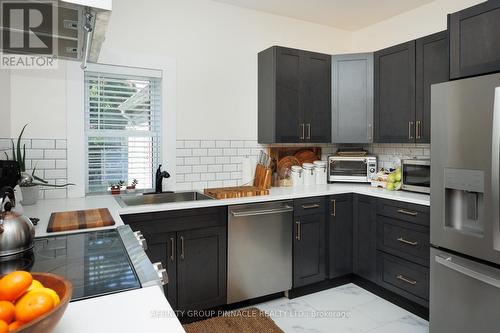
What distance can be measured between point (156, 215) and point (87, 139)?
100cm

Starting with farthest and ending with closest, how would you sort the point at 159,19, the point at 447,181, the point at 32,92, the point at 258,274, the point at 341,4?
the point at 341,4 → the point at 159,19 → the point at 258,274 → the point at 32,92 → the point at 447,181

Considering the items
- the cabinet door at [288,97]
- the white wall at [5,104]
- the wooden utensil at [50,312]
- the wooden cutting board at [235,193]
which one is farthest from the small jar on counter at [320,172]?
the wooden utensil at [50,312]

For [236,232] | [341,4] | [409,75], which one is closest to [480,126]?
[409,75]

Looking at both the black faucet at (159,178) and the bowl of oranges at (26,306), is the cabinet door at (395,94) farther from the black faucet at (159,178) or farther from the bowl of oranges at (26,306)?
the bowl of oranges at (26,306)

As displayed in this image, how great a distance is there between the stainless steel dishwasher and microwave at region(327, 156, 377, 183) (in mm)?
946

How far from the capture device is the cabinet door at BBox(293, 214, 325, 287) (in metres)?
2.89

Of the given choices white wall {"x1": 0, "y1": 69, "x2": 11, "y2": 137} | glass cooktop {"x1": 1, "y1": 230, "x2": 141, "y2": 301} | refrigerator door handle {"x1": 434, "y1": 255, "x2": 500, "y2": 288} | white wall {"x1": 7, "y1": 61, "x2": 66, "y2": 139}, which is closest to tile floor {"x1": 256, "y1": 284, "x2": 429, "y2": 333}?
refrigerator door handle {"x1": 434, "y1": 255, "x2": 500, "y2": 288}

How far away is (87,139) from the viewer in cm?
275

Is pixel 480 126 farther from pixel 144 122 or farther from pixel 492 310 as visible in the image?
pixel 144 122

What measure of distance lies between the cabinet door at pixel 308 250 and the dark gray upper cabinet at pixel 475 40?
156cm

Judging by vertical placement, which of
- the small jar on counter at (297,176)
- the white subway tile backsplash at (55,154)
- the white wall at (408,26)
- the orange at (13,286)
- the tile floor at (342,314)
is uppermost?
the white wall at (408,26)

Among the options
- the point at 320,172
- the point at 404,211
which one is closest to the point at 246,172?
the point at 320,172

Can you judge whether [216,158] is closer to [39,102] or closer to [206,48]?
[206,48]

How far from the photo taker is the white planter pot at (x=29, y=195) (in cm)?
225
